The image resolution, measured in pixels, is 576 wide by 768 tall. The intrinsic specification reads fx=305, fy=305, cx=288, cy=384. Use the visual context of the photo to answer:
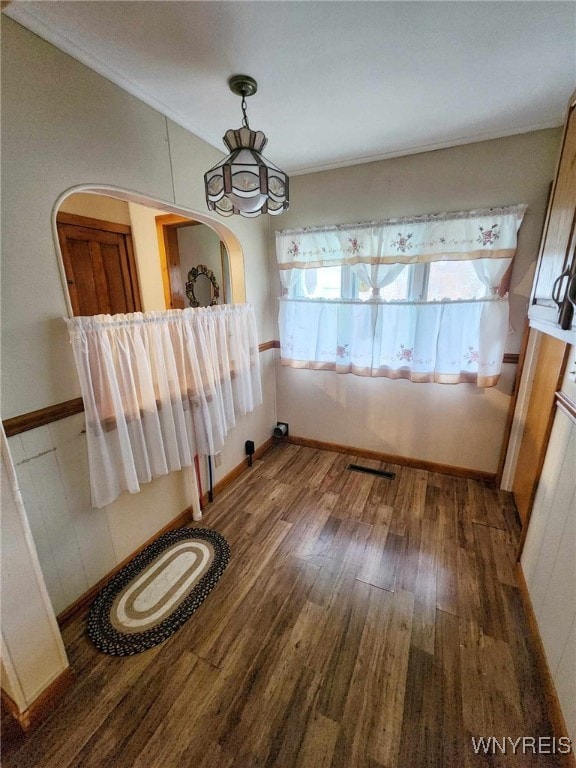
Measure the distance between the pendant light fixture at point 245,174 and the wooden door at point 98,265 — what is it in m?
1.67

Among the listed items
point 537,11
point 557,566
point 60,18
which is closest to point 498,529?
point 557,566

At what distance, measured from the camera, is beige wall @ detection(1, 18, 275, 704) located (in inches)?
43.6

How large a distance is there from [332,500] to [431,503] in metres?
0.72

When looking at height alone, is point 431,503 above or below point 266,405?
below

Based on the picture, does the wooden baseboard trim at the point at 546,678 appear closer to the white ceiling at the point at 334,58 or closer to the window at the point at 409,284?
the window at the point at 409,284

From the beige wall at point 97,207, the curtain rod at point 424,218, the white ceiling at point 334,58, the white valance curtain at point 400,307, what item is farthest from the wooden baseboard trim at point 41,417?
the curtain rod at point 424,218

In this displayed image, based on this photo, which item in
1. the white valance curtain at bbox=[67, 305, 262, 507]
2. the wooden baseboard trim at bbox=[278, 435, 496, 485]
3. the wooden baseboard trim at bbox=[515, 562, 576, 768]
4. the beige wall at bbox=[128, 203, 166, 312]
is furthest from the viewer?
the beige wall at bbox=[128, 203, 166, 312]

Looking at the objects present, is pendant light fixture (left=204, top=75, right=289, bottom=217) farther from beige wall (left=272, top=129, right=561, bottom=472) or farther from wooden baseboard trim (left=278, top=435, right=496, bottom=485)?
wooden baseboard trim (left=278, top=435, right=496, bottom=485)

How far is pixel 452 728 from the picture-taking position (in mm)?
1079

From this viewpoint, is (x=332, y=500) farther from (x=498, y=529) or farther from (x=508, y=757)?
(x=508, y=757)

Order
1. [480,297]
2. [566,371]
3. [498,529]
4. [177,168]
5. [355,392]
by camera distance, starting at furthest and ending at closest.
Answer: [355,392] → [480,297] → [498,529] → [177,168] → [566,371]

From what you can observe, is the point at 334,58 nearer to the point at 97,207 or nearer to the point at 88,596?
the point at 97,207

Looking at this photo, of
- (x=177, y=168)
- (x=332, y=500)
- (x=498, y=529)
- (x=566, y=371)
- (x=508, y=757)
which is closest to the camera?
(x=508, y=757)

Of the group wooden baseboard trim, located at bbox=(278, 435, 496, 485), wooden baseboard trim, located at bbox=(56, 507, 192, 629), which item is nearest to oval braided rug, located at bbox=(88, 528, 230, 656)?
wooden baseboard trim, located at bbox=(56, 507, 192, 629)
